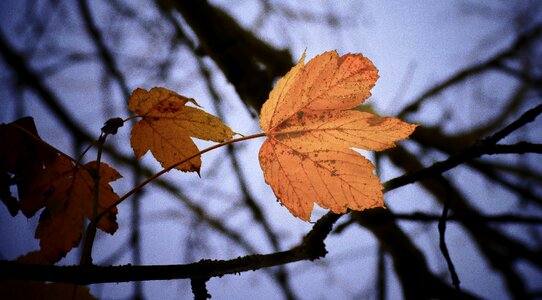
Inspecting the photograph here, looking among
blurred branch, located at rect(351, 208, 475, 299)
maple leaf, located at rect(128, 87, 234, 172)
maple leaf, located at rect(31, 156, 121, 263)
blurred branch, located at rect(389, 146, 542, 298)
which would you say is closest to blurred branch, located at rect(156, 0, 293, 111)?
maple leaf, located at rect(128, 87, 234, 172)

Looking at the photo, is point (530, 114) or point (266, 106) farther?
point (266, 106)

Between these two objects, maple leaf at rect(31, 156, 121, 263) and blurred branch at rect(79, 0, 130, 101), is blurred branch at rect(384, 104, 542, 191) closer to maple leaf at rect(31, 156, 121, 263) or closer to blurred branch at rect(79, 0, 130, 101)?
maple leaf at rect(31, 156, 121, 263)

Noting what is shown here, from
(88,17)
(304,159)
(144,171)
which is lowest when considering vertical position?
(304,159)

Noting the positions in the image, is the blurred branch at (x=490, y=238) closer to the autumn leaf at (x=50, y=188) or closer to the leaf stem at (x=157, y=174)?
the leaf stem at (x=157, y=174)

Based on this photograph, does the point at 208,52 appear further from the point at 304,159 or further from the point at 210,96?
the point at 210,96

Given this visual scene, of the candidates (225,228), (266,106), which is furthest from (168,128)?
(225,228)

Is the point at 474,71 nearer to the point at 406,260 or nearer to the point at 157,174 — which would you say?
the point at 406,260

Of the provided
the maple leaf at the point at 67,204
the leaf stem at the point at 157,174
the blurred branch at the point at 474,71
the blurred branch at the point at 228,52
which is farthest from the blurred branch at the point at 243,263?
the blurred branch at the point at 474,71

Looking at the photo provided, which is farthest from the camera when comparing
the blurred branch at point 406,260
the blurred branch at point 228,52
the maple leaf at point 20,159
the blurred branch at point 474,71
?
the blurred branch at point 474,71
